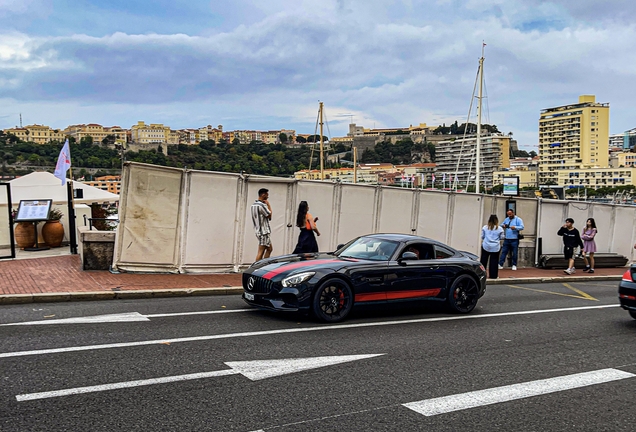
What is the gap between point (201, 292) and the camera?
11.6m

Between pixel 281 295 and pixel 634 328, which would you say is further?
pixel 634 328

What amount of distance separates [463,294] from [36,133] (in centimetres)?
12279

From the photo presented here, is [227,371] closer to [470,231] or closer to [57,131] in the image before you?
[470,231]

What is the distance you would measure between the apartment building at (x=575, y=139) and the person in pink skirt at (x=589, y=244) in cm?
16955

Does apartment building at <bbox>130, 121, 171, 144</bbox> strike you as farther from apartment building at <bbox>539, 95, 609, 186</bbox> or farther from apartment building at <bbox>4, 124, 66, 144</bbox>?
apartment building at <bbox>539, 95, 609, 186</bbox>

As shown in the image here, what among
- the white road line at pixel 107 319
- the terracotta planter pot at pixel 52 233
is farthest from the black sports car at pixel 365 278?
the terracotta planter pot at pixel 52 233

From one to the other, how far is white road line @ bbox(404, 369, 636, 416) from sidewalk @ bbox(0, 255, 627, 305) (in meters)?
6.95

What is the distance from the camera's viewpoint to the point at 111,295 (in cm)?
1062

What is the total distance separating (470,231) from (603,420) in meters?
14.6

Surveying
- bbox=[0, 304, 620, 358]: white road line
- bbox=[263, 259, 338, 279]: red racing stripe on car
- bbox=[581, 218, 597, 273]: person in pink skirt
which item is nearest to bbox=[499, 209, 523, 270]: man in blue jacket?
bbox=[581, 218, 597, 273]: person in pink skirt

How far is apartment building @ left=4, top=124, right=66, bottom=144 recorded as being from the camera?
10418cm

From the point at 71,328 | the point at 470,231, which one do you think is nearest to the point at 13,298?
the point at 71,328

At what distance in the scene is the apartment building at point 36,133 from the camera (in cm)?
10418

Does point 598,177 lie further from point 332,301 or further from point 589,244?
point 332,301
